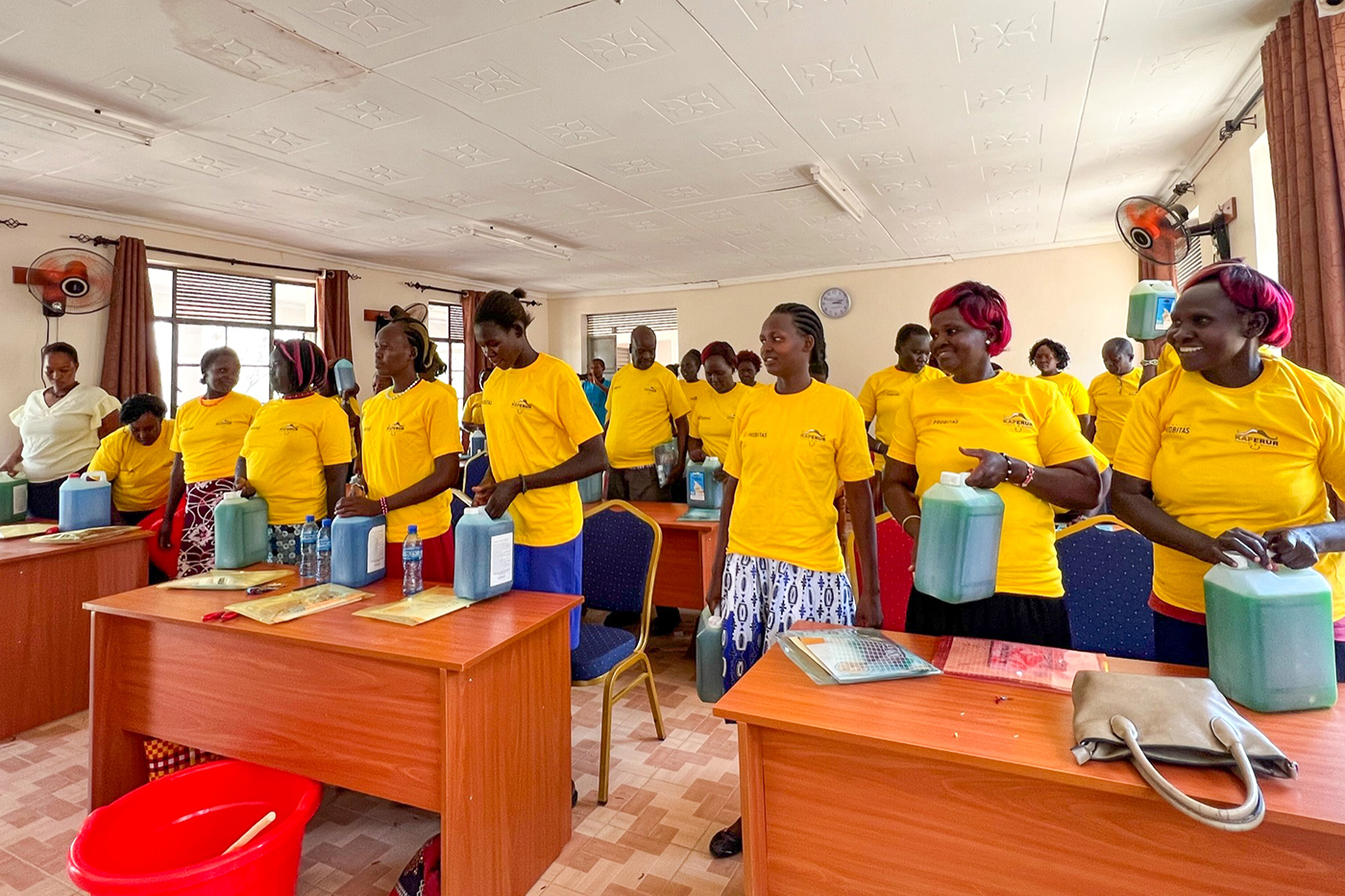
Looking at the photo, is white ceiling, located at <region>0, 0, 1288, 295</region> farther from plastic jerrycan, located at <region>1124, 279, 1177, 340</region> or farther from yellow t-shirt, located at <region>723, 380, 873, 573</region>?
yellow t-shirt, located at <region>723, 380, 873, 573</region>

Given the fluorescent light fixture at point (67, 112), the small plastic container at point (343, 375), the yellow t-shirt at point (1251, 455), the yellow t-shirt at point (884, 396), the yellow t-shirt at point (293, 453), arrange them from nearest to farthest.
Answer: the yellow t-shirt at point (1251, 455), the yellow t-shirt at point (293, 453), the fluorescent light fixture at point (67, 112), the yellow t-shirt at point (884, 396), the small plastic container at point (343, 375)

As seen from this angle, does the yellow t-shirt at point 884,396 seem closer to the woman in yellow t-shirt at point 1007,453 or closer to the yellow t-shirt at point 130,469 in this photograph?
the woman in yellow t-shirt at point 1007,453

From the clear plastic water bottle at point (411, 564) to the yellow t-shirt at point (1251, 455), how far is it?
179 cm

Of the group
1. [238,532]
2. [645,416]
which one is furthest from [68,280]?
[645,416]

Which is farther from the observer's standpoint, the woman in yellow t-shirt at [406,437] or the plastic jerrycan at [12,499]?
the plastic jerrycan at [12,499]

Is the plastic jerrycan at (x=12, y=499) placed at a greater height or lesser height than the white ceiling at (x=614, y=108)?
lesser

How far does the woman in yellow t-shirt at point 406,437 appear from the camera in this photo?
7.07ft

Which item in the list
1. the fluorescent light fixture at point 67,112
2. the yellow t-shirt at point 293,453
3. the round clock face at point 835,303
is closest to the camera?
the yellow t-shirt at point 293,453

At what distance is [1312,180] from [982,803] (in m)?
2.64

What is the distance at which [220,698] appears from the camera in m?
1.80

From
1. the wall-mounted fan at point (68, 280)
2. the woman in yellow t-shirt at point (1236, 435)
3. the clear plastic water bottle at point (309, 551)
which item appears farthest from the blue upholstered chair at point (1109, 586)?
the wall-mounted fan at point (68, 280)

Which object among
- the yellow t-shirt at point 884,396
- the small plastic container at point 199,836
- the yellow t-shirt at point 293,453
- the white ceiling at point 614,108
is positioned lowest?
the small plastic container at point 199,836

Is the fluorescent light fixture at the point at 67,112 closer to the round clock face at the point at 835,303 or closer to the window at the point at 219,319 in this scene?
the window at the point at 219,319

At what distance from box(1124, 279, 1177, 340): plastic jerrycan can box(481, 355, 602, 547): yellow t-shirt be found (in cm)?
163
